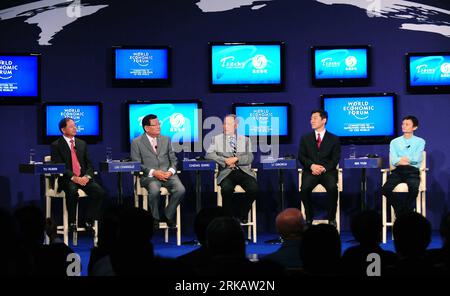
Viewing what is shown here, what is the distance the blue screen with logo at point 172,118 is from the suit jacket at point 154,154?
0.58 metres

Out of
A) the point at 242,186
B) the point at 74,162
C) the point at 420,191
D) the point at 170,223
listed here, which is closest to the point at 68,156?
the point at 74,162

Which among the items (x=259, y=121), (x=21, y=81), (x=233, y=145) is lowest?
(x=233, y=145)

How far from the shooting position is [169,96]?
9.85m

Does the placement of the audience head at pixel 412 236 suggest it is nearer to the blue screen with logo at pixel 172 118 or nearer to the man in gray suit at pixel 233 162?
the man in gray suit at pixel 233 162

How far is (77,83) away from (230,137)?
2221 millimetres

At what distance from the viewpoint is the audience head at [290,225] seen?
452 centimetres

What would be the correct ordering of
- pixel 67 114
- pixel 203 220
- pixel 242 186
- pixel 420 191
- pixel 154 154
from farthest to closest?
pixel 67 114
pixel 420 191
pixel 154 154
pixel 242 186
pixel 203 220

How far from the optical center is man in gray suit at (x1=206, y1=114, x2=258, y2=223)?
29.3 feet

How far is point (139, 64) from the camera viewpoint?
980 centimetres

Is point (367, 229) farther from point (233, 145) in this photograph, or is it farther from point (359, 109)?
point (359, 109)

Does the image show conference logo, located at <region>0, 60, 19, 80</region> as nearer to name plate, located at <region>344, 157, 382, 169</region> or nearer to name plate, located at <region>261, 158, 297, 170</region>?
name plate, located at <region>261, 158, 297, 170</region>

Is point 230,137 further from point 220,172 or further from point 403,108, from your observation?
point 403,108

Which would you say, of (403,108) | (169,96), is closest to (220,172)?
(169,96)

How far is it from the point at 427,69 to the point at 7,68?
5468mm
